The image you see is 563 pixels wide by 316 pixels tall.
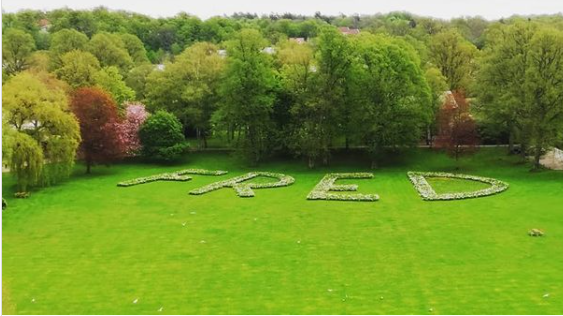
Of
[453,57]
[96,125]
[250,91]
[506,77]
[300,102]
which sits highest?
[453,57]

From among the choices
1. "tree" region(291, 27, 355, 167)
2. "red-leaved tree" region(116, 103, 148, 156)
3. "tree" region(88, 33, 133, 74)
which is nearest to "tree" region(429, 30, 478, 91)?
"tree" region(291, 27, 355, 167)

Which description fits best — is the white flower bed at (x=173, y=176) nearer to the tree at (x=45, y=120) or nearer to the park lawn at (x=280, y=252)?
the park lawn at (x=280, y=252)

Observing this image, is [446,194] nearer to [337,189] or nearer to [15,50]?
[337,189]

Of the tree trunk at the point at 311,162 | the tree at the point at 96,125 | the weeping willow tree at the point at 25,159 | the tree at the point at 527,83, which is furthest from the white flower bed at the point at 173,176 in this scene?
the tree at the point at 527,83

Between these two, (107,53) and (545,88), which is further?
(107,53)

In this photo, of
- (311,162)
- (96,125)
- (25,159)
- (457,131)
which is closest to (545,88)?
(457,131)

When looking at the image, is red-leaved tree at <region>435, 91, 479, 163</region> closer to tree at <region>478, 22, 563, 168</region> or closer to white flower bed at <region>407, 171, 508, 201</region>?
tree at <region>478, 22, 563, 168</region>
